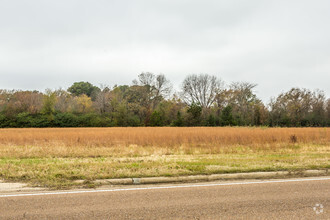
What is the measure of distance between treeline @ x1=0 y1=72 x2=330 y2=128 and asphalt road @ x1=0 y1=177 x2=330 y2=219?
169ft

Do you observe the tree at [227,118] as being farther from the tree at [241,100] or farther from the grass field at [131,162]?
the grass field at [131,162]

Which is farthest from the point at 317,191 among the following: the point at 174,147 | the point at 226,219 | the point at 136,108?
the point at 136,108

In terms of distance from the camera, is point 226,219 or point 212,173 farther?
point 212,173

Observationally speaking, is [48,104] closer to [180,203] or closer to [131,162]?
[131,162]

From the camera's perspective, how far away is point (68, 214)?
15.7ft

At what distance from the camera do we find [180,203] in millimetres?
5438

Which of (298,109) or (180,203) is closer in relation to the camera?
(180,203)

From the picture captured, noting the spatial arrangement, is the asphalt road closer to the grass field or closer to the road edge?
the road edge

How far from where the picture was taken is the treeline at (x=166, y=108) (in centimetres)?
5672

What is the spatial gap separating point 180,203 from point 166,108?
59986mm

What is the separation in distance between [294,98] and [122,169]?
64.8 meters

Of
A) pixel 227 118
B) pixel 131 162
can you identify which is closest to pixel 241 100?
pixel 227 118

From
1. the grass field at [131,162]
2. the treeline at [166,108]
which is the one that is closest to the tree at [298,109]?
the treeline at [166,108]

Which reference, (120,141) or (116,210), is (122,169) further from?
(120,141)
